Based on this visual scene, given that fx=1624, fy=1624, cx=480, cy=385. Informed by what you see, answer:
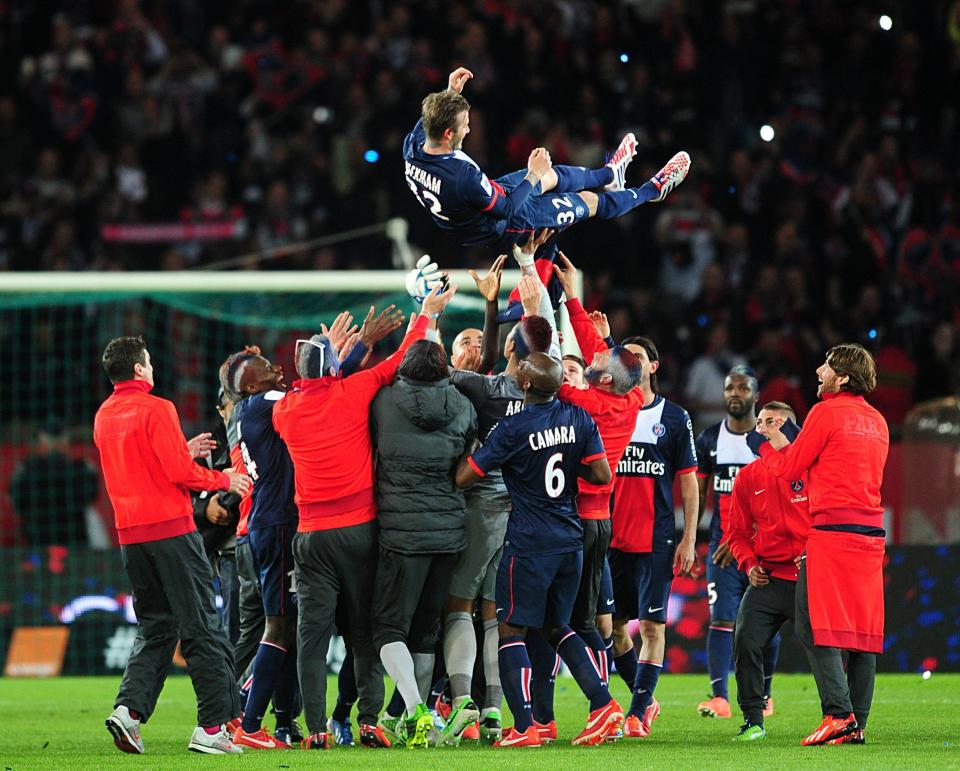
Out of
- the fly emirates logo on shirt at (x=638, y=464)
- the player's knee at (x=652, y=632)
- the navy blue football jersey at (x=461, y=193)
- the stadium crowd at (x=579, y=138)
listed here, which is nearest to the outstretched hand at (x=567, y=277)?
the navy blue football jersey at (x=461, y=193)

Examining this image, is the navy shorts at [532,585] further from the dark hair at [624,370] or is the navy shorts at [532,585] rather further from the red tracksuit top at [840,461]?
the red tracksuit top at [840,461]

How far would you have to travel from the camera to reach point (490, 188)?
8383mm

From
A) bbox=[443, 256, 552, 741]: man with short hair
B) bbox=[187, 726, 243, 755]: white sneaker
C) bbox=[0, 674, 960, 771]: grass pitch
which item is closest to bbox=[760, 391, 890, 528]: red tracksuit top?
bbox=[0, 674, 960, 771]: grass pitch

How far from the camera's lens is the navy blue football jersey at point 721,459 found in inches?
413

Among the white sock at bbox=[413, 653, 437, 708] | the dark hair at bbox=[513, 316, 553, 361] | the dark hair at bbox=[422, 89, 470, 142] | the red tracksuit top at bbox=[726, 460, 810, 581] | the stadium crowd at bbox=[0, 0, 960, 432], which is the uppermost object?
the stadium crowd at bbox=[0, 0, 960, 432]

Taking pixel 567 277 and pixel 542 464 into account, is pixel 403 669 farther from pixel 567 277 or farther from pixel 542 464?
pixel 567 277

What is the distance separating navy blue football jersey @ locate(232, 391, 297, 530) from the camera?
29.3 feet

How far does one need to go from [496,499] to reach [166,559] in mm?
1835

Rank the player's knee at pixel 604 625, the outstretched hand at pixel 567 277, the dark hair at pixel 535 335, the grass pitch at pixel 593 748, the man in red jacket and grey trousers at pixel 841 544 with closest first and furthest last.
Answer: the grass pitch at pixel 593 748, the man in red jacket and grey trousers at pixel 841 544, the dark hair at pixel 535 335, the outstretched hand at pixel 567 277, the player's knee at pixel 604 625

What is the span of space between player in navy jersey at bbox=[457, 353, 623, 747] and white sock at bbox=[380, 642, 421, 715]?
0.50m

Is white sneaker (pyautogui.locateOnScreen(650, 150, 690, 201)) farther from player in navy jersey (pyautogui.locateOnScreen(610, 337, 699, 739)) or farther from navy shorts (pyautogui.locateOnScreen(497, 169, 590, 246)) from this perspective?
player in navy jersey (pyautogui.locateOnScreen(610, 337, 699, 739))

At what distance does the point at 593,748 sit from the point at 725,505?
2.64 metres

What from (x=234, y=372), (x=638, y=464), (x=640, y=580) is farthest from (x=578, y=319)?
(x=234, y=372)

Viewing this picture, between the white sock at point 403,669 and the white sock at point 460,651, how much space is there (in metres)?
0.27
